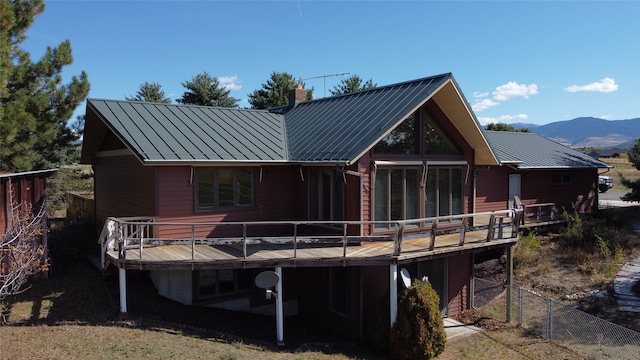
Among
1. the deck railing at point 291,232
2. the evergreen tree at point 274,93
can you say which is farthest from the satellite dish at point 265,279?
the evergreen tree at point 274,93

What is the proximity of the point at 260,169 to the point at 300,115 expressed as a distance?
421 cm

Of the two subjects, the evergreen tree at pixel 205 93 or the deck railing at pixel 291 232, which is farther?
the evergreen tree at pixel 205 93

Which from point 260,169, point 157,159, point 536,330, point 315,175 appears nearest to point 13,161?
point 157,159

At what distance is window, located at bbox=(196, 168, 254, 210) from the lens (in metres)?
14.2

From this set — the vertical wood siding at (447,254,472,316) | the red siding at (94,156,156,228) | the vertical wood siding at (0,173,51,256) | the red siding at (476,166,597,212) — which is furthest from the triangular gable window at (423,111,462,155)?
the vertical wood siding at (0,173,51,256)

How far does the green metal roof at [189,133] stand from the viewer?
13484mm

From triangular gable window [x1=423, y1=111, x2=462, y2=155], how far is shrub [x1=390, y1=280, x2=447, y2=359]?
15.7 ft

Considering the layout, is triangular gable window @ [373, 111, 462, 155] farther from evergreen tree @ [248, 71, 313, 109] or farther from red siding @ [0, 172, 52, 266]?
evergreen tree @ [248, 71, 313, 109]

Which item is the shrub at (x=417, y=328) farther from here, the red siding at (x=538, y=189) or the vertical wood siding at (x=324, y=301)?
the red siding at (x=538, y=189)

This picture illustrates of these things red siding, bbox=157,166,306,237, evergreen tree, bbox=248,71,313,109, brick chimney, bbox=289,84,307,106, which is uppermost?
evergreen tree, bbox=248,71,313,109

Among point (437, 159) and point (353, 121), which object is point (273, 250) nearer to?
point (353, 121)

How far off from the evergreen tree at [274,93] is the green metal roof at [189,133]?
25.2 metres

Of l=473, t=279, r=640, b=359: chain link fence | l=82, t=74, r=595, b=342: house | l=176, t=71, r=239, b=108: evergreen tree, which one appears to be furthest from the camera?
l=176, t=71, r=239, b=108: evergreen tree

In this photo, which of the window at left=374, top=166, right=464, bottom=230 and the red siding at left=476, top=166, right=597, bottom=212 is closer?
the window at left=374, top=166, right=464, bottom=230
